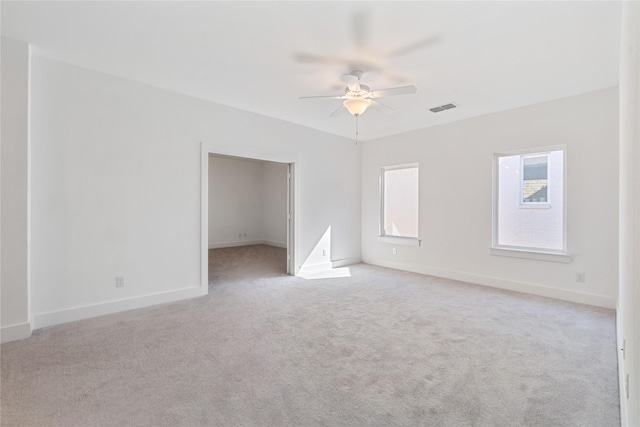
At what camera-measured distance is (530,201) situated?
431 centimetres

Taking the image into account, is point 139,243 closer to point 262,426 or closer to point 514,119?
point 262,426

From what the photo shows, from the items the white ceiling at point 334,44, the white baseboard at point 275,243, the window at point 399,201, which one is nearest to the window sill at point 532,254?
the window at point 399,201

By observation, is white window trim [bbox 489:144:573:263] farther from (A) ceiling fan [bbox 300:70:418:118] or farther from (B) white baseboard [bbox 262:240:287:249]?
(B) white baseboard [bbox 262:240:287:249]

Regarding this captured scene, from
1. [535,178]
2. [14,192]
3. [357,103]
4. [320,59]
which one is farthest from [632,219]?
[14,192]

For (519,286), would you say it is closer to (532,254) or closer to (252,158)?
(532,254)

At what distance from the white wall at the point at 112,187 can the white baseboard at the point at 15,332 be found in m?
0.24

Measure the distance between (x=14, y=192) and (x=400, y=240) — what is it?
5.38 m

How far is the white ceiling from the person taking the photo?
226 centimetres

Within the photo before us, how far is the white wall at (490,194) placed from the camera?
3.67m

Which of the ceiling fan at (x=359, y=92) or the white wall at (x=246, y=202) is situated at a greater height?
the ceiling fan at (x=359, y=92)

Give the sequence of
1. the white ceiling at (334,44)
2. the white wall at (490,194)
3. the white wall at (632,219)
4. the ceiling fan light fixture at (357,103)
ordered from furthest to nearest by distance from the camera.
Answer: the white wall at (490,194) < the ceiling fan light fixture at (357,103) < the white ceiling at (334,44) < the white wall at (632,219)

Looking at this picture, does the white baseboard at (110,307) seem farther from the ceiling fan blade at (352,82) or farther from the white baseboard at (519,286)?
the white baseboard at (519,286)

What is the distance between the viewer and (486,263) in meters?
4.68

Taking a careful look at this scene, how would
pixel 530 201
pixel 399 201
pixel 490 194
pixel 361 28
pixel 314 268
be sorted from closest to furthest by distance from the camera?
pixel 361 28 < pixel 530 201 < pixel 490 194 < pixel 314 268 < pixel 399 201
